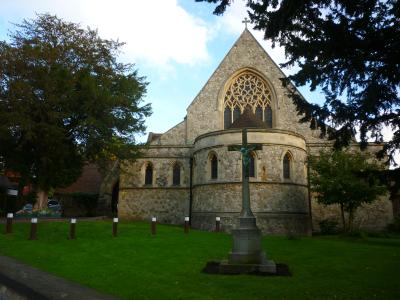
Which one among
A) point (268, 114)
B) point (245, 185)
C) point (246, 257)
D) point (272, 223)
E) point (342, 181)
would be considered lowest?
point (246, 257)

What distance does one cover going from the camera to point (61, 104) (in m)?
20.4

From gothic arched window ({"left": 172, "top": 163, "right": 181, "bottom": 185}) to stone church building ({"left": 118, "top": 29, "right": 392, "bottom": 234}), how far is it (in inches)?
2.8

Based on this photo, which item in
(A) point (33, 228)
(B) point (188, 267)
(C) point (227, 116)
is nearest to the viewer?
(B) point (188, 267)

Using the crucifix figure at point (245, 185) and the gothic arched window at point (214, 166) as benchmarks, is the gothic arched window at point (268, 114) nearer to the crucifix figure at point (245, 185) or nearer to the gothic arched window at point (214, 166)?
the gothic arched window at point (214, 166)

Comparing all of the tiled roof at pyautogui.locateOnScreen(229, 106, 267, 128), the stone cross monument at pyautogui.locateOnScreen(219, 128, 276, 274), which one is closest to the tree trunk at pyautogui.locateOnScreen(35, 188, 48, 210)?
the tiled roof at pyautogui.locateOnScreen(229, 106, 267, 128)

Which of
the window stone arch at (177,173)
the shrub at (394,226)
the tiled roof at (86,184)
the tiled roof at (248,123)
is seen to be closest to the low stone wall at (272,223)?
the tiled roof at (248,123)

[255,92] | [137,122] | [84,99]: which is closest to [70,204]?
[137,122]

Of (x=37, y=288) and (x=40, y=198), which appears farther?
(x=40, y=198)

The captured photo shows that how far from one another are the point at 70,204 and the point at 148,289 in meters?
28.1

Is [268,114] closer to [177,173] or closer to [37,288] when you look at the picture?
[177,173]

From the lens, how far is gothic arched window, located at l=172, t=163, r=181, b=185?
27.4 m

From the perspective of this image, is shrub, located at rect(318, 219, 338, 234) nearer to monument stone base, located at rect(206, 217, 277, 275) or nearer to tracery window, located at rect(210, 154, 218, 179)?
tracery window, located at rect(210, 154, 218, 179)

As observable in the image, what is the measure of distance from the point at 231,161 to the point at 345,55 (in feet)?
48.4

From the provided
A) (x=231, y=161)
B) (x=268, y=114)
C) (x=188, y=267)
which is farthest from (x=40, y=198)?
(x=188, y=267)
